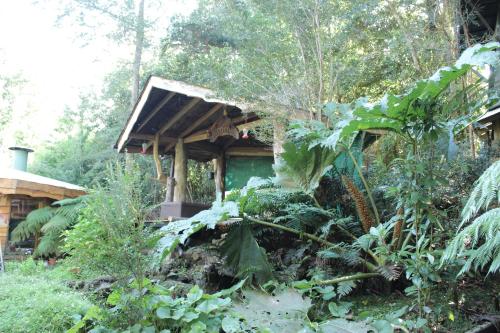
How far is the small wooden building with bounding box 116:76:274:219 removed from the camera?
695cm

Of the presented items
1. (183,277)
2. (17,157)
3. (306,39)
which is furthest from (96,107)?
(183,277)

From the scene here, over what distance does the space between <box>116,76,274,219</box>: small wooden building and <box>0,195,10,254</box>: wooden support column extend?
8.54ft

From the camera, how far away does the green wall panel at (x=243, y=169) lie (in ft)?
28.5

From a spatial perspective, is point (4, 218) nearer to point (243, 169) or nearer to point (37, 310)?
point (243, 169)

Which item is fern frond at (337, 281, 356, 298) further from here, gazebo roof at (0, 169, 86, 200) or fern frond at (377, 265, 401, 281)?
gazebo roof at (0, 169, 86, 200)

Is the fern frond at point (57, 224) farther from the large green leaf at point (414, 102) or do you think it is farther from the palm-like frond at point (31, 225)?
the large green leaf at point (414, 102)

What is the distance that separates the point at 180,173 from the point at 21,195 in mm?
3682

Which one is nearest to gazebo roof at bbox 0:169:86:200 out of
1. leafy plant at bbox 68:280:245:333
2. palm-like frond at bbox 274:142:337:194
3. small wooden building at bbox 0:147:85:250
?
small wooden building at bbox 0:147:85:250

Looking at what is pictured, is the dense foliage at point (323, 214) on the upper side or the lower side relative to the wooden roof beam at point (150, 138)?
lower

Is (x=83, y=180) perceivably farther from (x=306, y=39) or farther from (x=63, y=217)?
(x=306, y=39)

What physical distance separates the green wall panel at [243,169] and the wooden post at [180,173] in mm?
1228

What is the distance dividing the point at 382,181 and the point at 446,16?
358 cm

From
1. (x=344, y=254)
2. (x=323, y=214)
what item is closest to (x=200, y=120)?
(x=323, y=214)

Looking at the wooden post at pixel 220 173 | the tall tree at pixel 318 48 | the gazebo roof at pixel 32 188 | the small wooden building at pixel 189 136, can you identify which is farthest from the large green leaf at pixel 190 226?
the wooden post at pixel 220 173
